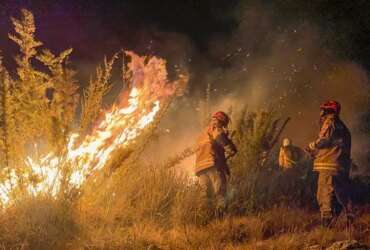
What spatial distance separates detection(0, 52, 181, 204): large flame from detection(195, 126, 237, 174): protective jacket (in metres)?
1.13

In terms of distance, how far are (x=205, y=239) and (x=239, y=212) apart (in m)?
1.55

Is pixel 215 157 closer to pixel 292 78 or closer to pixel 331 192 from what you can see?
pixel 331 192

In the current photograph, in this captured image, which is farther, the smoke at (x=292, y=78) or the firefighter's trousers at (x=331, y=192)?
the smoke at (x=292, y=78)

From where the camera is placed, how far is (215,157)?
8.01 m

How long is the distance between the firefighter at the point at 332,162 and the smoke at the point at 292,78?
795 cm

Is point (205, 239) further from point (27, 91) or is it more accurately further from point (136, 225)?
point (27, 91)

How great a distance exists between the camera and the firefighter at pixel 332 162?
7.71 meters

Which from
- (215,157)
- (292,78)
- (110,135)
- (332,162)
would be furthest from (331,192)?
(292,78)

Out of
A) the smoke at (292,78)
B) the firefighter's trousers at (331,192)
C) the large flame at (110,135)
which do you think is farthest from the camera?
the smoke at (292,78)

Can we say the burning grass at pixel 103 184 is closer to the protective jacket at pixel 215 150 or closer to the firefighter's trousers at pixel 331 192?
the firefighter's trousers at pixel 331 192

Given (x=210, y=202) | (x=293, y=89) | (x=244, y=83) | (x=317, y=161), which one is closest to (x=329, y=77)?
(x=293, y=89)

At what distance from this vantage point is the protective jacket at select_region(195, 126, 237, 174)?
8.01 meters

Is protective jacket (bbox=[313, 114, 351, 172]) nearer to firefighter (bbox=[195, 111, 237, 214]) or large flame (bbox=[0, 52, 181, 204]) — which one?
firefighter (bbox=[195, 111, 237, 214])

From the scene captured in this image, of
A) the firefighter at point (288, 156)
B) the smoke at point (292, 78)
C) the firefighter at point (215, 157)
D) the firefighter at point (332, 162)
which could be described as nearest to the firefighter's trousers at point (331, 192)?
the firefighter at point (332, 162)
